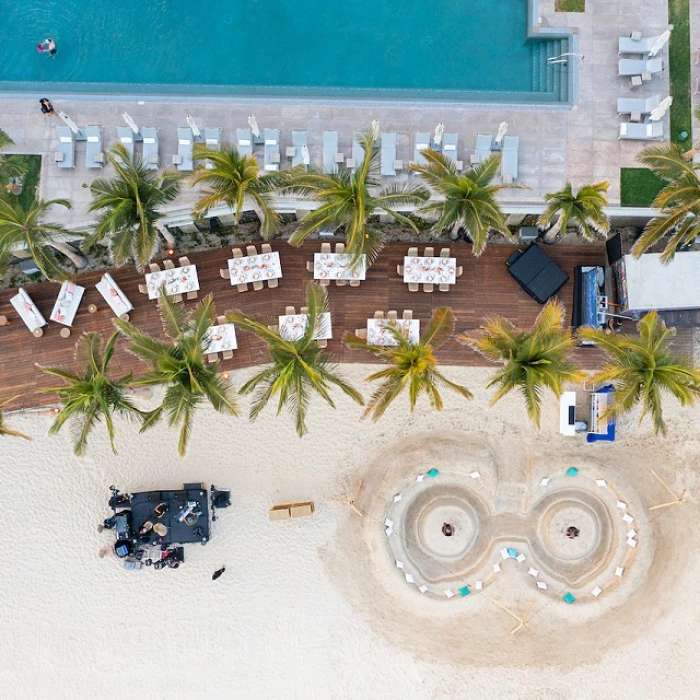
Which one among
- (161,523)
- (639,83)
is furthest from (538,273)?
(161,523)

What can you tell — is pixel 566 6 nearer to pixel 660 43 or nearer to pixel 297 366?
pixel 660 43

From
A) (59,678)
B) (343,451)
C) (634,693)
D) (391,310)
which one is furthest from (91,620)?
(634,693)

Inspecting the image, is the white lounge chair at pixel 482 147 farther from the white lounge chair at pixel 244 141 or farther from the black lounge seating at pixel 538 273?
the white lounge chair at pixel 244 141

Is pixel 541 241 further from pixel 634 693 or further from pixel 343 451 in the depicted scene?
pixel 634 693

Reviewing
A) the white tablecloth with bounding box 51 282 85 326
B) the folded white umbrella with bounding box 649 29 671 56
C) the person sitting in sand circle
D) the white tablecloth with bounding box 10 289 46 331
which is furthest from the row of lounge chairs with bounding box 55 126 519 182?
the person sitting in sand circle

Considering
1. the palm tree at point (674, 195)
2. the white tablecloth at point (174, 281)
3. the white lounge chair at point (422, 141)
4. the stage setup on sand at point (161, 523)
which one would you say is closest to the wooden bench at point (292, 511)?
the stage setup on sand at point (161, 523)

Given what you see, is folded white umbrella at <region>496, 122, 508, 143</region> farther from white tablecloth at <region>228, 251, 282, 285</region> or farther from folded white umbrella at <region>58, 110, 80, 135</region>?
folded white umbrella at <region>58, 110, 80, 135</region>
